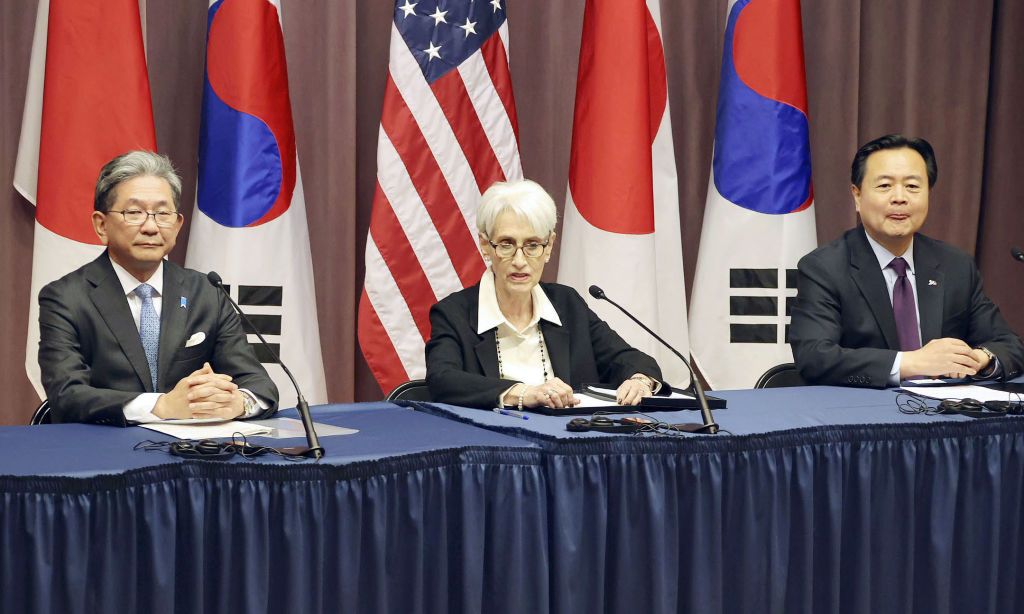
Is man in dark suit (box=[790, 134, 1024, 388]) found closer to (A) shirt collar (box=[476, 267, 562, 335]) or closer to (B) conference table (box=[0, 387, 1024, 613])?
(B) conference table (box=[0, 387, 1024, 613])

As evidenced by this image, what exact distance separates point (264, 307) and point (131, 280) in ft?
3.67

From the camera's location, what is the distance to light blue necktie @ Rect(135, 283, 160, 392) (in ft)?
9.36

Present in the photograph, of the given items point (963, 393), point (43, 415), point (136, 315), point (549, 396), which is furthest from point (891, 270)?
point (43, 415)

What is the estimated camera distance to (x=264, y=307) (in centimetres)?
397

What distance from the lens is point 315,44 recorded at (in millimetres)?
4367

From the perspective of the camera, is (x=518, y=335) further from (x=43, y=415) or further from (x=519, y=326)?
(x=43, y=415)

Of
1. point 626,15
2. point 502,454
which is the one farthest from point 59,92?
point 502,454

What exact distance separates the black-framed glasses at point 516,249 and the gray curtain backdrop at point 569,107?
4.86 feet

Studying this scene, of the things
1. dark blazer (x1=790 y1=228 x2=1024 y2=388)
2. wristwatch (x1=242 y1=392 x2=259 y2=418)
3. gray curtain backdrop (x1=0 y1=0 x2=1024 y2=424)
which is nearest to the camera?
wristwatch (x1=242 y1=392 x2=259 y2=418)

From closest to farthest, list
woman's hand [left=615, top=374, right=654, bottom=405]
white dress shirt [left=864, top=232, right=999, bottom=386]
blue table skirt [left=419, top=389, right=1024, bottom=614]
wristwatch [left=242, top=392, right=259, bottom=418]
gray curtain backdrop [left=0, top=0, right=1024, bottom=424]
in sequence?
blue table skirt [left=419, top=389, right=1024, bottom=614]
wristwatch [left=242, top=392, right=259, bottom=418]
woman's hand [left=615, top=374, right=654, bottom=405]
white dress shirt [left=864, top=232, right=999, bottom=386]
gray curtain backdrop [left=0, top=0, right=1024, bottom=424]

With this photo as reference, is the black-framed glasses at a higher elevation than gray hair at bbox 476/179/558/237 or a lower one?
lower

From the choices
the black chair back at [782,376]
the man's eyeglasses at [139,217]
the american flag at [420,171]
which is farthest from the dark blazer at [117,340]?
the black chair back at [782,376]

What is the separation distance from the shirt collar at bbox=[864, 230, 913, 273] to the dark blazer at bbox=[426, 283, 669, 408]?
0.84 m

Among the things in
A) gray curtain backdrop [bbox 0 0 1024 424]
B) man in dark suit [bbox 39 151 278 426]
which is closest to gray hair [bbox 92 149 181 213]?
man in dark suit [bbox 39 151 278 426]
